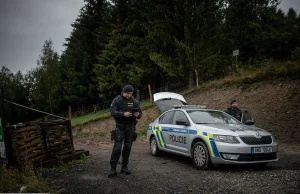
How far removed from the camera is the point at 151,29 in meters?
22.9

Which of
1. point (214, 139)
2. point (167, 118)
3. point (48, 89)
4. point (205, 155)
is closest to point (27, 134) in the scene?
point (167, 118)

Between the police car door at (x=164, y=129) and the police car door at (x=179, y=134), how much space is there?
0.23 metres

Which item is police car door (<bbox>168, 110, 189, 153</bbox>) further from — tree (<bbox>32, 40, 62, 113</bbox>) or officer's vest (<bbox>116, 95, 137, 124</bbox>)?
→ tree (<bbox>32, 40, 62, 113</bbox>)

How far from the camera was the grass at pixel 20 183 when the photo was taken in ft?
16.4

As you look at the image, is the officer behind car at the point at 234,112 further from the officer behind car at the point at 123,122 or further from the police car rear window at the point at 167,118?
the officer behind car at the point at 123,122

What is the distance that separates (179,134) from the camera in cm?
784

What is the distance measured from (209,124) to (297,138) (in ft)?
20.6

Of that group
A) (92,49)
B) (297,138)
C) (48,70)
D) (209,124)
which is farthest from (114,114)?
(48,70)

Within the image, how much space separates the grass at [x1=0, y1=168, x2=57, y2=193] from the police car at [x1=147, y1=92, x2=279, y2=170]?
11.9 feet

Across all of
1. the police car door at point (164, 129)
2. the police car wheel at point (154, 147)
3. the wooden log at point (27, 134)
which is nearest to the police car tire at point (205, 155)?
the police car door at point (164, 129)

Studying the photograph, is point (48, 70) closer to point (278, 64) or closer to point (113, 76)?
point (113, 76)

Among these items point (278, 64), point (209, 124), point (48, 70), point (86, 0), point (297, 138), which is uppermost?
point (86, 0)

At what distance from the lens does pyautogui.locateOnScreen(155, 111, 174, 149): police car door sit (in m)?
8.59

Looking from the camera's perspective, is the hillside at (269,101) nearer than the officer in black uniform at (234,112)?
No
